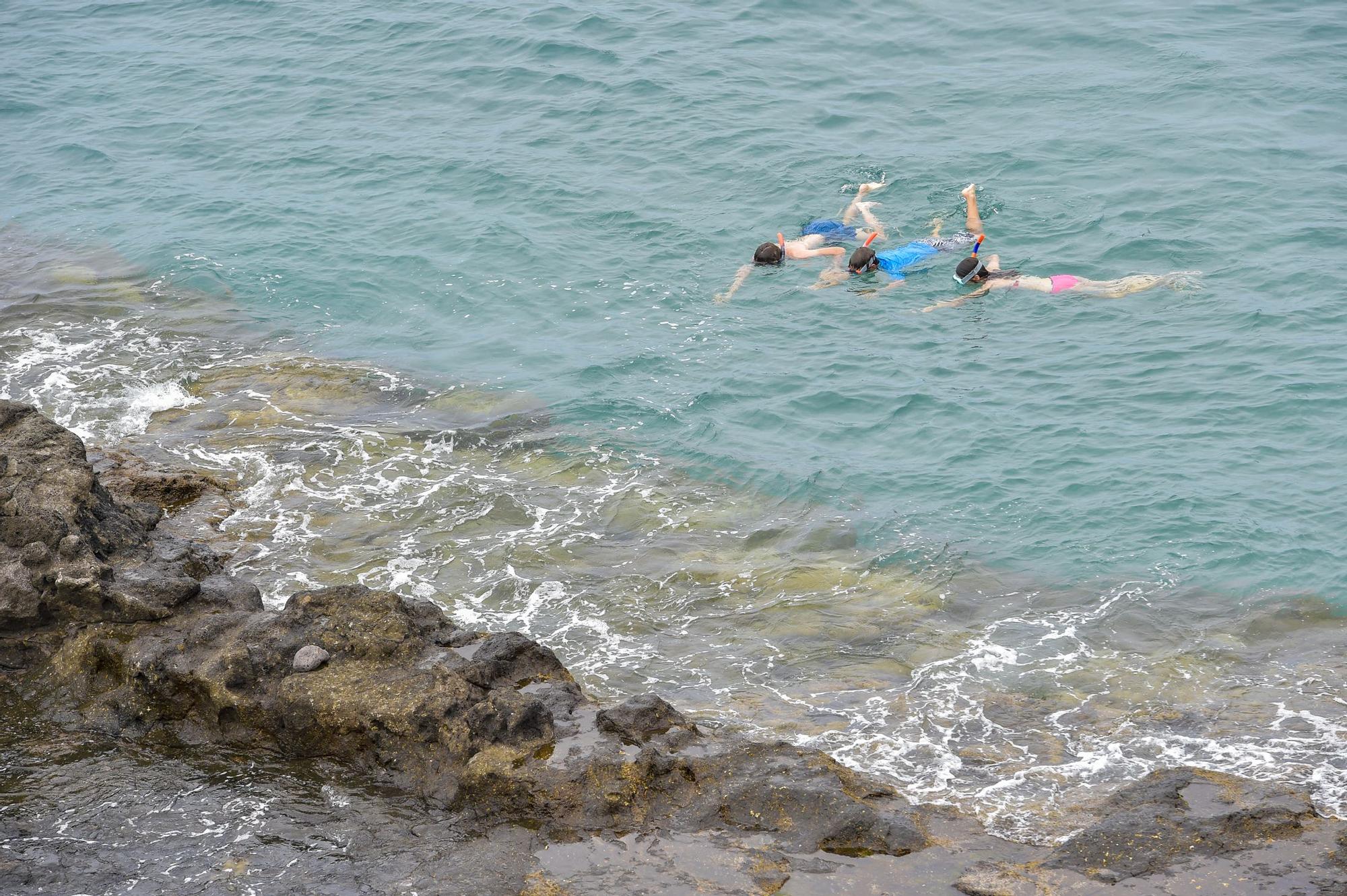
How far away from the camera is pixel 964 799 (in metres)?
7.26

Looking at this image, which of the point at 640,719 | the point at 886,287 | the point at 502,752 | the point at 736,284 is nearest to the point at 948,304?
the point at 886,287

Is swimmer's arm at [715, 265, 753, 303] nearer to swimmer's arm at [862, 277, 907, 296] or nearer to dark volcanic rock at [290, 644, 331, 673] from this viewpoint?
swimmer's arm at [862, 277, 907, 296]

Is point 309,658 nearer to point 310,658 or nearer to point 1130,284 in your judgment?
point 310,658

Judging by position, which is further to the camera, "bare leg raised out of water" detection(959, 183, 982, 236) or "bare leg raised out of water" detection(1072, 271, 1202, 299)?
"bare leg raised out of water" detection(959, 183, 982, 236)

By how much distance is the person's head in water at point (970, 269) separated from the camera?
1486 cm

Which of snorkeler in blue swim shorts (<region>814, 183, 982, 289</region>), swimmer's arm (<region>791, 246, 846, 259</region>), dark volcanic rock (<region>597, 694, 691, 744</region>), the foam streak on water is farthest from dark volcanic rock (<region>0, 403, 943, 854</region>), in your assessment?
swimmer's arm (<region>791, 246, 846, 259</region>)

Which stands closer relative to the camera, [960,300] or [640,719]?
[640,719]

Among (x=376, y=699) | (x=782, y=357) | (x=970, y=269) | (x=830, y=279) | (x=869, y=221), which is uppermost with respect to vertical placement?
(x=869, y=221)

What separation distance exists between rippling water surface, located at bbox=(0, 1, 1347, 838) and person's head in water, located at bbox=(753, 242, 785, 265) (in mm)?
188

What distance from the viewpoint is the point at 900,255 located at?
15.8m

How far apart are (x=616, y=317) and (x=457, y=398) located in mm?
2721

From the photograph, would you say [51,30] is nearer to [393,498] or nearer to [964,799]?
[393,498]

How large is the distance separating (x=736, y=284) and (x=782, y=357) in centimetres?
199

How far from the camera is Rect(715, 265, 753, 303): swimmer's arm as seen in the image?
622 inches
